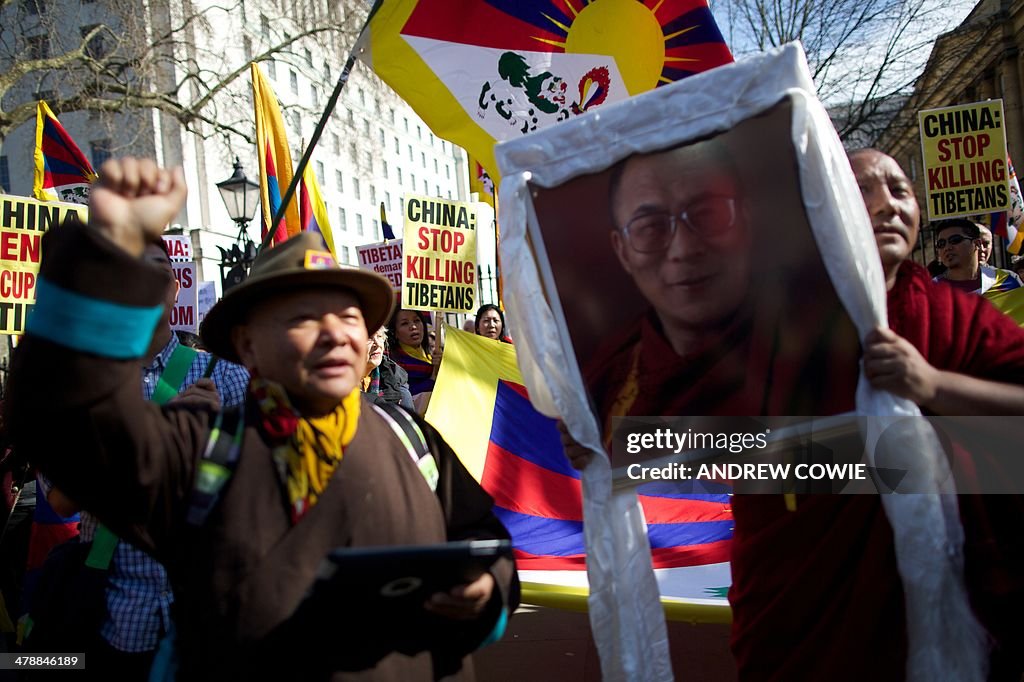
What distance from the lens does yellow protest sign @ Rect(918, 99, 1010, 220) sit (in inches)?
280

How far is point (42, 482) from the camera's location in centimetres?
271

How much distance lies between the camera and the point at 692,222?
1706mm

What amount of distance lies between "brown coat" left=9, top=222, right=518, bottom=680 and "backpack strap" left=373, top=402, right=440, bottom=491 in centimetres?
3

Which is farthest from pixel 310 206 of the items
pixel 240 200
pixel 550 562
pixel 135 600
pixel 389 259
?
pixel 240 200

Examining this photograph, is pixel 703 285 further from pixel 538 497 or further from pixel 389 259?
pixel 389 259

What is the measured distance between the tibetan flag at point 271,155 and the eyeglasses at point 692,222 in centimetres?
330

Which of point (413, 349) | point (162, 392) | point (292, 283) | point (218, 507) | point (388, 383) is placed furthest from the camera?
point (413, 349)

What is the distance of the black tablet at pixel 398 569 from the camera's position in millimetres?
1383

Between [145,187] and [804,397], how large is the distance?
4.22ft

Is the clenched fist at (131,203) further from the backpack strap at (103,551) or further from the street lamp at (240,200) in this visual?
the street lamp at (240,200)

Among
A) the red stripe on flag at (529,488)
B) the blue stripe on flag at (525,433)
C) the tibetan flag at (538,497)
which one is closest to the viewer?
the tibetan flag at (538,497)

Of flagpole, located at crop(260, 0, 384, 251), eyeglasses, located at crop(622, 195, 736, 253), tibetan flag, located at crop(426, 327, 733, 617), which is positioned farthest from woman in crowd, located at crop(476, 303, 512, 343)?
eyeglasses, located at crop(622, 195, 736, 253)

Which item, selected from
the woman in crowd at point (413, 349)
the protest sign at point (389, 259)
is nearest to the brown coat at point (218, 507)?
the woman in crowd at point (413, 349)

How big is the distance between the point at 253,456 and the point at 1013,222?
10.0 m
